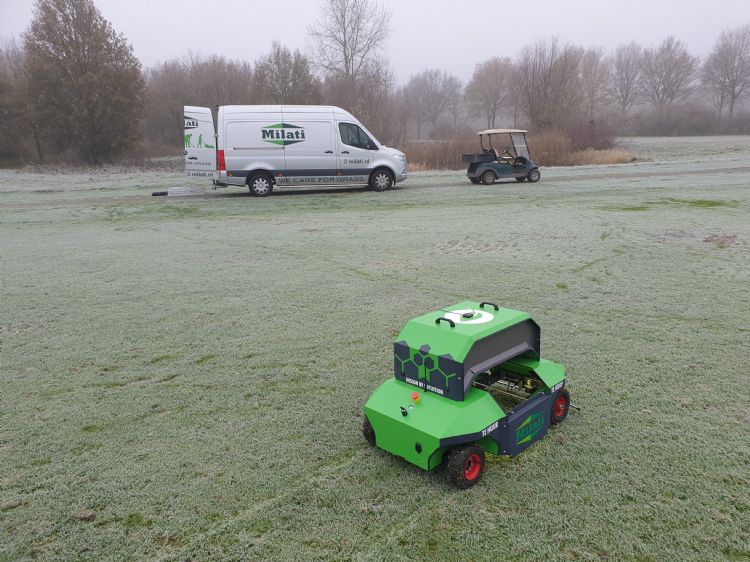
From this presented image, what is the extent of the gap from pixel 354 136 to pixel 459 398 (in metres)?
13.2

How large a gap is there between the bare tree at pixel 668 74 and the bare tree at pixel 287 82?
56.7 metres

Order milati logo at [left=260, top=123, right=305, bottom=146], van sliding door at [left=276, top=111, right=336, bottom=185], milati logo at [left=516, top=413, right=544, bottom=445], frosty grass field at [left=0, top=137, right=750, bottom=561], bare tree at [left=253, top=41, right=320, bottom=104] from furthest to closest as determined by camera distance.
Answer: bare tree at [left=253, top=41, right=320, bottom=104], van sliding door at [left=276, top=111, right=336, bottom=185], milati logo at [left=260, top=123, right=305, bottom=146], milati logo at [left=516, top=413, right=544, bottom=445], frosty grass field at [left=0, top=137, right=750, bottom=561]

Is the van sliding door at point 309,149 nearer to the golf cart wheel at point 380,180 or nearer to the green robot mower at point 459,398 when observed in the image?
the golf cart wheel at point 380,180

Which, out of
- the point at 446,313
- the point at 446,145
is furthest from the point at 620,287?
the point at 446,145

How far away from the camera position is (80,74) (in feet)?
92.5

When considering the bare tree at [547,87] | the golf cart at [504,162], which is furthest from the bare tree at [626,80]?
the golf cart at [504,162]

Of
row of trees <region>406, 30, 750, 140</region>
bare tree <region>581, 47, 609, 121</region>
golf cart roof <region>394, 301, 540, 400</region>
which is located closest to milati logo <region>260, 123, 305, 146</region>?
golf cart roof <region>394, 301, 540, 400</region>

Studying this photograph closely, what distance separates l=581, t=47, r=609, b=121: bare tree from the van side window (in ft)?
86.3

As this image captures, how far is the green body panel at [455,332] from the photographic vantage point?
2.54m

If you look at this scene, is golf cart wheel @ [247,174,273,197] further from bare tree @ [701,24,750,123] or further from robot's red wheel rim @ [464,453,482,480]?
bare tree @ [701,24,750,123]

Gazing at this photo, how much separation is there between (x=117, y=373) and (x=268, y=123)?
11.5 metres

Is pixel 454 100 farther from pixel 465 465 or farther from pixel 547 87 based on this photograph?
pixel 465 465

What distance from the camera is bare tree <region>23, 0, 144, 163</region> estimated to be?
27688mm

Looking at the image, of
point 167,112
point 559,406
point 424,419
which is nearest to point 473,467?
point 424,419
